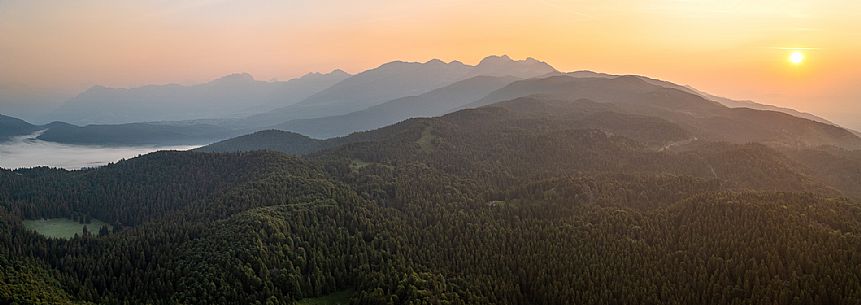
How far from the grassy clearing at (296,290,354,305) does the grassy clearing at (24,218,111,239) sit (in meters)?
114

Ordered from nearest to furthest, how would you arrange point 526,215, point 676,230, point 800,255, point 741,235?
point 800,255 < point 741,235 < point 676,230 < point 526,215

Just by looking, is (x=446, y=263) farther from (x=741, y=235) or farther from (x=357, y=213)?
(x=741, y=235)

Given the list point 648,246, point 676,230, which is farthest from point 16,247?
point 676,230

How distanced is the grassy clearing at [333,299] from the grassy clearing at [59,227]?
113790 mm

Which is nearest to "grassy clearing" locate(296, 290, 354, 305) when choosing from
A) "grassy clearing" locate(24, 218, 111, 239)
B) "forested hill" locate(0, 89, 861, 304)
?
"forested hill" locate(0, 89, 861, 304)

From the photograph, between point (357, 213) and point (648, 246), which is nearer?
point (648, 246)

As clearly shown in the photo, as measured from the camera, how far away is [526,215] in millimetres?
183750

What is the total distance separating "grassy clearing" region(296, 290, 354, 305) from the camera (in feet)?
375

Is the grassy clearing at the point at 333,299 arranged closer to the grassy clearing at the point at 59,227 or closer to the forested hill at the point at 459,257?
the forested hill at the point at 459,257

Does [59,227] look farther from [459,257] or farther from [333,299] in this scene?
[459,257]

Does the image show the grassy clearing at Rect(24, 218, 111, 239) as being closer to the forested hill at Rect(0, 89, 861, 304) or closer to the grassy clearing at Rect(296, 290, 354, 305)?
the forested hill at Rect(0, 89, 861, 304)

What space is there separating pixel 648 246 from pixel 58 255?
16079cm

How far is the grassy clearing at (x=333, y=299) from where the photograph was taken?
11444cm

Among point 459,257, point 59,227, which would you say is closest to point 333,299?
point 459,257
